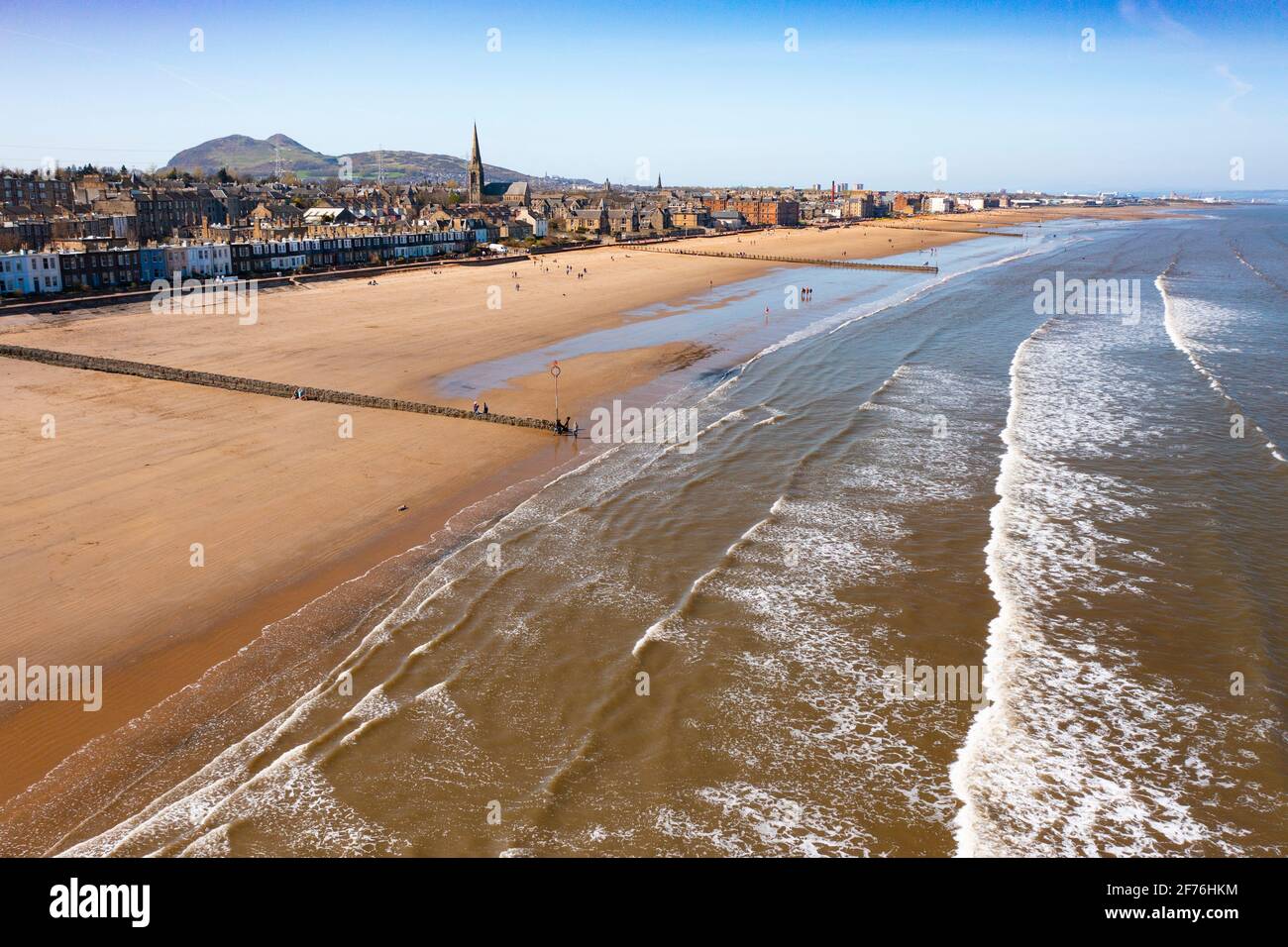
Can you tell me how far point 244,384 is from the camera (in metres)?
37.4

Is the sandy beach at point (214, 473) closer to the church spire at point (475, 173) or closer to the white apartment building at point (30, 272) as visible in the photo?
the white apartment building at point (30, 272)

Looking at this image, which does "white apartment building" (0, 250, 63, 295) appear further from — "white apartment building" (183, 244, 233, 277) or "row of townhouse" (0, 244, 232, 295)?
"white apartment building" (183, 244, 233, 277)

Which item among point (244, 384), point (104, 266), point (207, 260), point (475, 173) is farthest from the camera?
point (475, 173)

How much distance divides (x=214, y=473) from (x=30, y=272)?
50.4 meters

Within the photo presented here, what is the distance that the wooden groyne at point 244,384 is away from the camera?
32.9m

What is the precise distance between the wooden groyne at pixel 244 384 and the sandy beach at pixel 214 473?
2.24 feet

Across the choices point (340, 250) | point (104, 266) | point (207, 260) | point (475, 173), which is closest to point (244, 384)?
point (104, 266)

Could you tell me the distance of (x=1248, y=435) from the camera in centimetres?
2994

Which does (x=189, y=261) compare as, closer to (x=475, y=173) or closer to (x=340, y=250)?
(x=340, y=250)

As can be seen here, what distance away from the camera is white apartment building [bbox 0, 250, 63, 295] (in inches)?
2398
